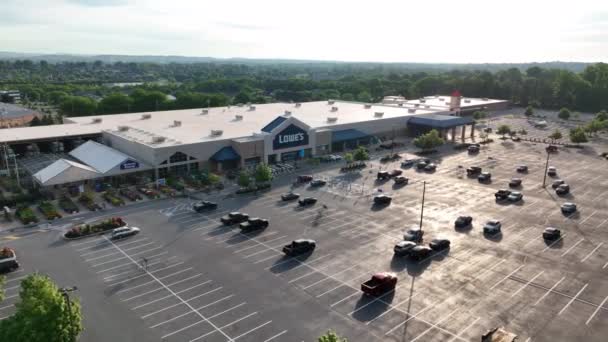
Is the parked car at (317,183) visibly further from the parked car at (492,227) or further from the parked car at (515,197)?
the parked car at (515,197)

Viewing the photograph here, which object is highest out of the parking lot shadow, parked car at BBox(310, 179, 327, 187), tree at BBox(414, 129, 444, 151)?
tree at BBox(414, 129, 444, 151)

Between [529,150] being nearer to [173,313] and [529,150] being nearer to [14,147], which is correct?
[173,313]

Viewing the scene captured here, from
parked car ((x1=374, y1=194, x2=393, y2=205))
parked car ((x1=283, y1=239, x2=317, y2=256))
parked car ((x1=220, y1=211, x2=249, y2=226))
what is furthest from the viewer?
parked car ((x1=374, y1=194, x2=393, y2=205))

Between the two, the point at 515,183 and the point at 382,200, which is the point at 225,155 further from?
the point at 515,183

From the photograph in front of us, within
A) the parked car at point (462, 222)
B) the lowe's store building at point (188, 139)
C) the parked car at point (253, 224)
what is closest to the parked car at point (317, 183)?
the lowe's store building at point (188, 139)

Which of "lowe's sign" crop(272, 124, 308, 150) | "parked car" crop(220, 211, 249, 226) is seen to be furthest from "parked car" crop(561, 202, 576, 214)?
"lowe's sign" crop(272, 124, 308, 150)

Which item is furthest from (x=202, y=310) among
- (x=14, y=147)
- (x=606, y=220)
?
(x=14, y=147)

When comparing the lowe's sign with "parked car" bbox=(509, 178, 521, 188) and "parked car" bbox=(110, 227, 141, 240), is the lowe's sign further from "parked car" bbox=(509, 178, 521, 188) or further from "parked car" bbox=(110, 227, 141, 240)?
"parked car" bbox=(509, 178, 521, 188)

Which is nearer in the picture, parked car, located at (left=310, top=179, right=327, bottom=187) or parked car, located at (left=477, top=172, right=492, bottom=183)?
parked car, located at (left=310, top=179, right=327, bottom=187)
